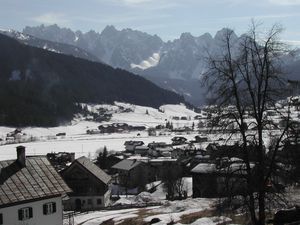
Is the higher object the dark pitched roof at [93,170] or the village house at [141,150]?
the dark pitched roof at [93,170]

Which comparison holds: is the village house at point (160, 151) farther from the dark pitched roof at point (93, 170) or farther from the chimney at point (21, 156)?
the chimney at point (21, 156)

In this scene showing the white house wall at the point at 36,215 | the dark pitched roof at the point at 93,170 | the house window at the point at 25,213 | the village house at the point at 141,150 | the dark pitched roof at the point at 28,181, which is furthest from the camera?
the village house at the point at 141,150

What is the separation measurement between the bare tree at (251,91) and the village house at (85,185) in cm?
7253

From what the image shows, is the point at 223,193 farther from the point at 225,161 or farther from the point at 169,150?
the point at 169,150

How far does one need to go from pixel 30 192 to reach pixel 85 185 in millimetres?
54469

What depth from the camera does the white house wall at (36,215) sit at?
38844 mm

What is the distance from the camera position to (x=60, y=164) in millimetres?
144625

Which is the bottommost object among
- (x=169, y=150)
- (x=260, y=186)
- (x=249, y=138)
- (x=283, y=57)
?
(x=169, y=150)

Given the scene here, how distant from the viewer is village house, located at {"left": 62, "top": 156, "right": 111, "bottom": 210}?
94375mm

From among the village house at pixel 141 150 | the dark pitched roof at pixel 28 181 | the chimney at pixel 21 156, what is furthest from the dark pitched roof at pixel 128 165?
the chimney at pixel 21 156

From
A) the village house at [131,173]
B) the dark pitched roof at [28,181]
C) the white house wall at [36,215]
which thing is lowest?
the village house at [131,173]

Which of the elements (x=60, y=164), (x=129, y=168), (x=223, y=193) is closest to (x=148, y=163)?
(x=129, y=168)

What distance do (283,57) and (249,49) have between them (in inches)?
69.4

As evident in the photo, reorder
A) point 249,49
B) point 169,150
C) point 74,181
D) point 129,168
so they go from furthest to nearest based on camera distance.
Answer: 1. point 169,150
2. point 129,168
3. point 74,181
4. point 249,49
